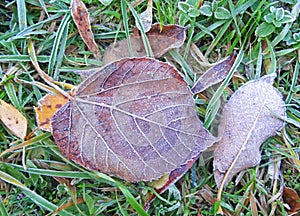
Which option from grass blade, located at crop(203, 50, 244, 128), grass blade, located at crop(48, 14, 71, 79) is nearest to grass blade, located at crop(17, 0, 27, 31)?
grass blade, located at crop(48, 14, 71, 79)

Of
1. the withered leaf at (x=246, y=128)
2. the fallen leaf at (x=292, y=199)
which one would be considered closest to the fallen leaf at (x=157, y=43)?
the withered leaf at (x=246, y=128)

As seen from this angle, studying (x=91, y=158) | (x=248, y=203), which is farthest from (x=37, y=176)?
(x=248, y=203)

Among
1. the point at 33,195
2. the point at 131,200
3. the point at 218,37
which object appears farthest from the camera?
the point at 218,37

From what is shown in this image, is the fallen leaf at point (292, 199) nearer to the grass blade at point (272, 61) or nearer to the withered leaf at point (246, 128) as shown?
the withered leaf at point (246, 128)

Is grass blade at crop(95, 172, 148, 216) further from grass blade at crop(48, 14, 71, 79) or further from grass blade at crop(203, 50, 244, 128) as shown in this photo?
grass blade at crop(48, 14, 71, 79)

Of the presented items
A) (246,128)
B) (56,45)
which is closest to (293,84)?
(246,128)

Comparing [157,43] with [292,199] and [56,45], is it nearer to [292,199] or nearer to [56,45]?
[56,45]

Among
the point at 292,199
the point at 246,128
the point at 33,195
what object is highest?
the point at 246,128
